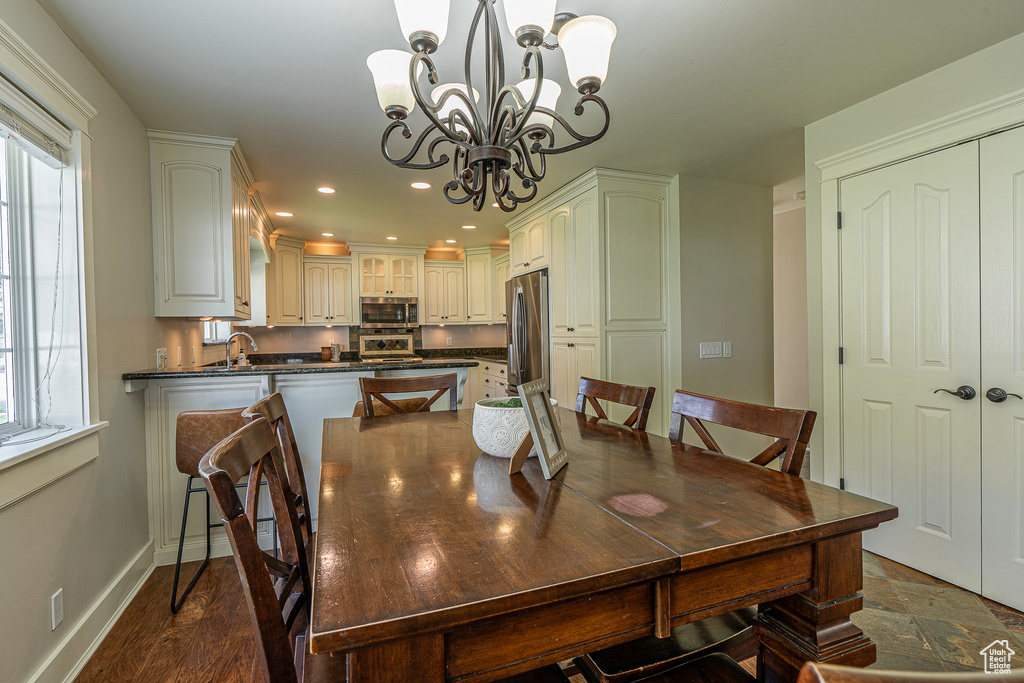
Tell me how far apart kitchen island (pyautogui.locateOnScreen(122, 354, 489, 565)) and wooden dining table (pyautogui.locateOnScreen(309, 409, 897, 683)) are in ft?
5.46

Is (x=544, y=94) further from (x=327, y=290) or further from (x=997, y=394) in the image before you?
(x=327, y=290)

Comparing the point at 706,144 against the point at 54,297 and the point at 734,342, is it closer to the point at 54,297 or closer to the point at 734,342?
the point at 734,342

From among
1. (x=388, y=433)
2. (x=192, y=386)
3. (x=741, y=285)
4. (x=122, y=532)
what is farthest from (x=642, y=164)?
(x=122, y=532)

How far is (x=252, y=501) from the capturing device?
103 centimetres

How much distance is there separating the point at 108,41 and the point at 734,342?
407 cm

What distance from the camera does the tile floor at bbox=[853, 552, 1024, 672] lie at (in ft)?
5.65

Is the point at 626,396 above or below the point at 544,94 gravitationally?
below

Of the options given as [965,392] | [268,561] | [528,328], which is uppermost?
[528,328]

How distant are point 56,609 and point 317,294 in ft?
15.1

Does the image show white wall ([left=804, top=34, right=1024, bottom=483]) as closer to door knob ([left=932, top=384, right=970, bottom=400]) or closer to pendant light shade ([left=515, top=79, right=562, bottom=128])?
door knob ([left=932, top=384, right=970, bottom=400])

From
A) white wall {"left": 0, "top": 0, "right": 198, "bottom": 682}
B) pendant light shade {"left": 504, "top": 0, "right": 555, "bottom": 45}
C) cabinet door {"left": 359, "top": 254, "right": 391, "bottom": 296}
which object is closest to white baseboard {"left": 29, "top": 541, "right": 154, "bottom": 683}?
white wall {"left": 0, "top": 0, "right": 198, "bottom": 682}

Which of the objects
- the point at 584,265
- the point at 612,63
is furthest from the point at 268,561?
the point at 584,265

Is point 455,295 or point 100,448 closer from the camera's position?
point 100,448

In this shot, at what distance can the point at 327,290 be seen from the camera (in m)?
5.94
